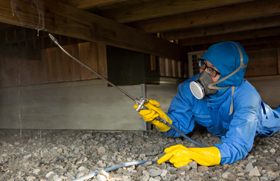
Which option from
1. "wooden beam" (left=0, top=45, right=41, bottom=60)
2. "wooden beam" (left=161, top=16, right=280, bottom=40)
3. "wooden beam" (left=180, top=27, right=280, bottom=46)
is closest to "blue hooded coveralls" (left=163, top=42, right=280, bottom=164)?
"wooden beam" (left=161, top=16, right=280, bottom=40)

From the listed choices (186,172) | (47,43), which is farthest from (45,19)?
(186,172)

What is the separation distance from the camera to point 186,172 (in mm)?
1633

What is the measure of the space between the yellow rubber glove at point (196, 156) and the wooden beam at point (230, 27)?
2.31 m

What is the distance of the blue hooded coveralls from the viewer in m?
1.77

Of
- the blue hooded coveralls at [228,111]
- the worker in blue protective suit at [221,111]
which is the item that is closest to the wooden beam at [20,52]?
the worker in blue protective suit at [221,111]

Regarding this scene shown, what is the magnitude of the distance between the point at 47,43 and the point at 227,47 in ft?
6.16

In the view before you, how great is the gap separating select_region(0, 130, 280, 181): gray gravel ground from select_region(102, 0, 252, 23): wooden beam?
1.31 metres

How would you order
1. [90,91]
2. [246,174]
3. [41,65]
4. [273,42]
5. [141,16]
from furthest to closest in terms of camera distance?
[273,42] → [90,91] → [41,65] → [141,16] → [246,174]

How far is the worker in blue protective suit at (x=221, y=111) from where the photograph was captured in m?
1.72

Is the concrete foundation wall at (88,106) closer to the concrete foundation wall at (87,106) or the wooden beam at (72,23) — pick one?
the concrete foundation wall at (87,106)

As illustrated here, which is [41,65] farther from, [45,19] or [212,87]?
[212,87]

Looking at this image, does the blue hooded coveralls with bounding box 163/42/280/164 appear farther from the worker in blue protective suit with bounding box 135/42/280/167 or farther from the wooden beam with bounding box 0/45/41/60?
the wooden beam with bounding box 0/45/41/60

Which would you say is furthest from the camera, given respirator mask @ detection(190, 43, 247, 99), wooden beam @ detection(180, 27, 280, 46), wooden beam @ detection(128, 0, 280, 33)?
wooden beam @ detection(180, 27, 280, 46)

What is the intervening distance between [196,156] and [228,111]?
0.64 m
